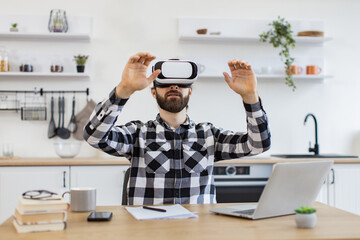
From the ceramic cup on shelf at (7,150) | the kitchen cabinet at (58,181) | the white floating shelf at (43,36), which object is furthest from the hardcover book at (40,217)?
the white floating shelf at (43,36)

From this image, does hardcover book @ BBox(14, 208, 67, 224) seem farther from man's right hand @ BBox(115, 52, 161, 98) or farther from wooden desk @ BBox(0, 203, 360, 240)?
man's right hand @ BBox(115, 52, 161, 98)

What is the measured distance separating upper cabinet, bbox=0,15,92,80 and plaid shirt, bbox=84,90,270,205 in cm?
193

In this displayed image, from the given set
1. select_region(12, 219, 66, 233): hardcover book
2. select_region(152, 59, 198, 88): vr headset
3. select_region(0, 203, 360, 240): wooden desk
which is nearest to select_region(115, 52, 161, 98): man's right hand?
select_region(152, 59, 198, 88): vr headset

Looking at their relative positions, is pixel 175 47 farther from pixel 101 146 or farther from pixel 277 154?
pixel 101 146

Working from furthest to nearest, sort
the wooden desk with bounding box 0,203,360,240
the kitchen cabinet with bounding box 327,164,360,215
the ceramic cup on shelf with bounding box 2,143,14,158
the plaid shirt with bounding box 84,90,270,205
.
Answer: the ceramic cup on shelf with bounding box 2,143,14,158 → the kitchen cabinet with bounding box 327,164,360,215 → the plaid shirt with bounding box 84,90,270,205 → the wooden desk with bounding box 0,203,360,240

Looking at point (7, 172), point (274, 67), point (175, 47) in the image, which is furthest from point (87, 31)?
point (274, 67)

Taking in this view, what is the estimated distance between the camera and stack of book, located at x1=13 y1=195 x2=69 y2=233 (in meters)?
1.35

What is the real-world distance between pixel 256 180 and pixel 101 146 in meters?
1.83

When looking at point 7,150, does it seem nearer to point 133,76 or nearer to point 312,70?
point 133,76

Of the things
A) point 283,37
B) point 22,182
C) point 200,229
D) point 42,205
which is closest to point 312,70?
point 283,37

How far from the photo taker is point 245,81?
1879 mm

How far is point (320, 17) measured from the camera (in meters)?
4.33

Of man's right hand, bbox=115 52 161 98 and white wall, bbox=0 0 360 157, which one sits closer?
man's right hand, bbox=115 52 161 98

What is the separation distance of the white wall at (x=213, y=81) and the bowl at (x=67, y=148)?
0.30m
